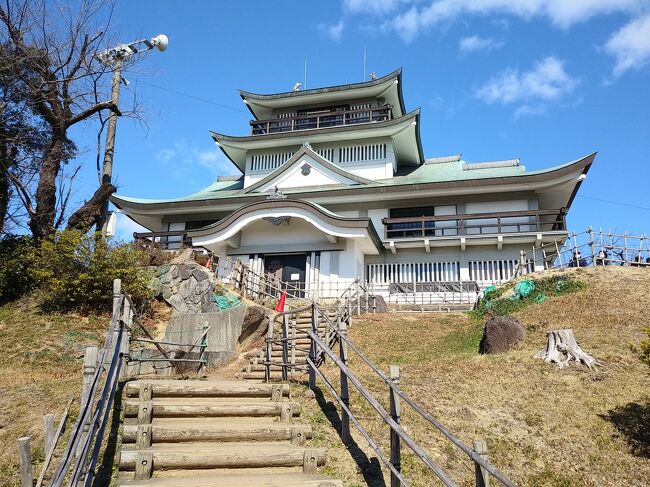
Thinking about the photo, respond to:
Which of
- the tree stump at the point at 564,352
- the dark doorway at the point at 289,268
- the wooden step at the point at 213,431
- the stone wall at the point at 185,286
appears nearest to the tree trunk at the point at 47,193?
the stone wall at the point at 185,286

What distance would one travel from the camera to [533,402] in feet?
31.5

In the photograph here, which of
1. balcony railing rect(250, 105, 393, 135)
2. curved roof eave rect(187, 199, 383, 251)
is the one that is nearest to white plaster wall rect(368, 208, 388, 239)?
curved roof eave rect(187, 199, 383, 251)

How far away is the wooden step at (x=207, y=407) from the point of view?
7.14 meters

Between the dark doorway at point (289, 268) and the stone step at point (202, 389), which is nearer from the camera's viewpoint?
the stone step at point (202, 389)

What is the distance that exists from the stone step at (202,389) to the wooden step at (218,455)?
1.19m

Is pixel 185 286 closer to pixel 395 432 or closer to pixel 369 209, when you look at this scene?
pixel 369 209

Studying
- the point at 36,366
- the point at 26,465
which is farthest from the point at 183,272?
the point at 26,465

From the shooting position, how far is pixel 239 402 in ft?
25.8

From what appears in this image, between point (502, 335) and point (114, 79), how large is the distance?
1746cm

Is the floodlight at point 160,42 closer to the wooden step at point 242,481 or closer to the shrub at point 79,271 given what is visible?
the shrub at point 79,271

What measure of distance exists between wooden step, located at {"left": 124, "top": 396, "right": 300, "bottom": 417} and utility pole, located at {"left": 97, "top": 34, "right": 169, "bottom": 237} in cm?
1290

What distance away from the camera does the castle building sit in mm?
23234

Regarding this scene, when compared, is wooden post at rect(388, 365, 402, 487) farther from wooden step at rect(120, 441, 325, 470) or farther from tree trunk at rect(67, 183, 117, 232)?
tree trunk at rect(67, 183, 117, 232)

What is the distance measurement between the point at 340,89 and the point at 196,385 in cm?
2508
